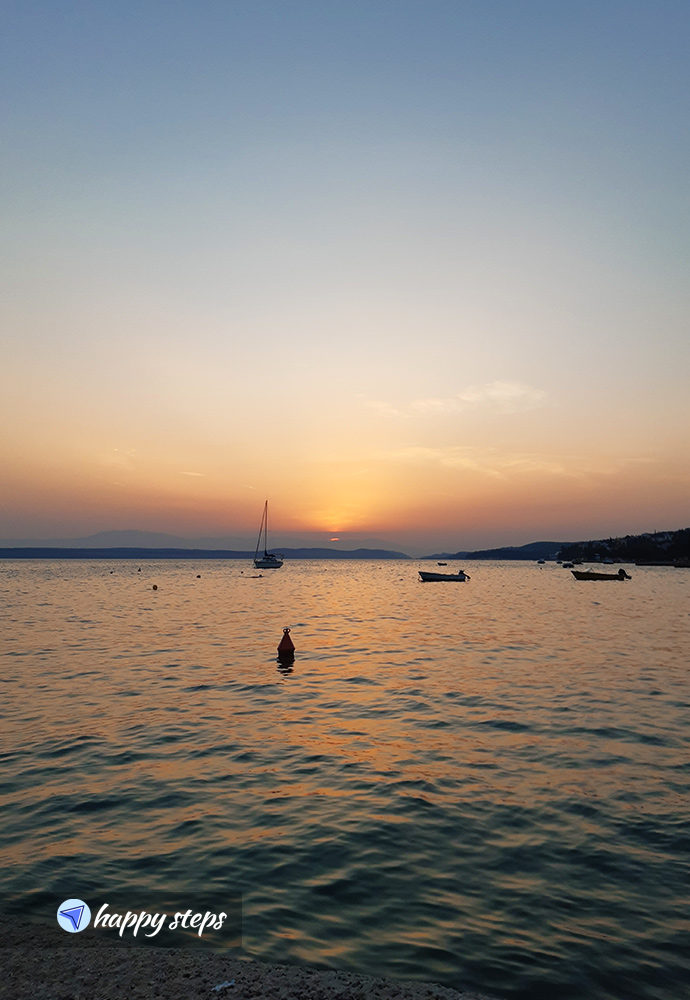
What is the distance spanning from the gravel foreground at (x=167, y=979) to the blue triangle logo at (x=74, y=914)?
0.94 m

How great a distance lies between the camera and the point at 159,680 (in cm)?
2614

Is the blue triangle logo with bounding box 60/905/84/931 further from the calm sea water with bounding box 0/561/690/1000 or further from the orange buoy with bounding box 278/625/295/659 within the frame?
the orange buoy with bounding box 278/625/295/659

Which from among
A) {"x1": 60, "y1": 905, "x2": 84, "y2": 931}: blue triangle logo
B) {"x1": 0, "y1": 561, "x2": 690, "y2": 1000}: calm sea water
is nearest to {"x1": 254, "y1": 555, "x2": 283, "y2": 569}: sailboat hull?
{"x1": 0, "y1": 561, "x2": 690, "y2": 1000}: calm sea water

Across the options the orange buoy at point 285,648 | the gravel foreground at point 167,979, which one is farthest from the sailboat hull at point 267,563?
the gravel foreground at point 167,979

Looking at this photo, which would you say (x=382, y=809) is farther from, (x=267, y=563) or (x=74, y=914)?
(x=267, y=563)

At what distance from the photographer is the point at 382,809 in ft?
41.7

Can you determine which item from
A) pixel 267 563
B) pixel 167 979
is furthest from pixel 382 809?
pixel 267 563

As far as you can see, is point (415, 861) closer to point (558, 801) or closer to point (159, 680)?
point (558, 801)

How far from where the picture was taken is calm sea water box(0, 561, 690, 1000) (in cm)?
805

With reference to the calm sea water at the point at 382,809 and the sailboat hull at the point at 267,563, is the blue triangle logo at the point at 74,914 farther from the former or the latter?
the sailboat hull at the point at 267,563

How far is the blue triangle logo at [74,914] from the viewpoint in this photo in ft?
26.5

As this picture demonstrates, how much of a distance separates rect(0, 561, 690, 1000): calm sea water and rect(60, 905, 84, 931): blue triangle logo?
23cm

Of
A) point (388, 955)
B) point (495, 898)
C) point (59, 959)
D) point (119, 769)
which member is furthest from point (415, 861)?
point (119, 769)

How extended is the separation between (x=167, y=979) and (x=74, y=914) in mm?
2753
